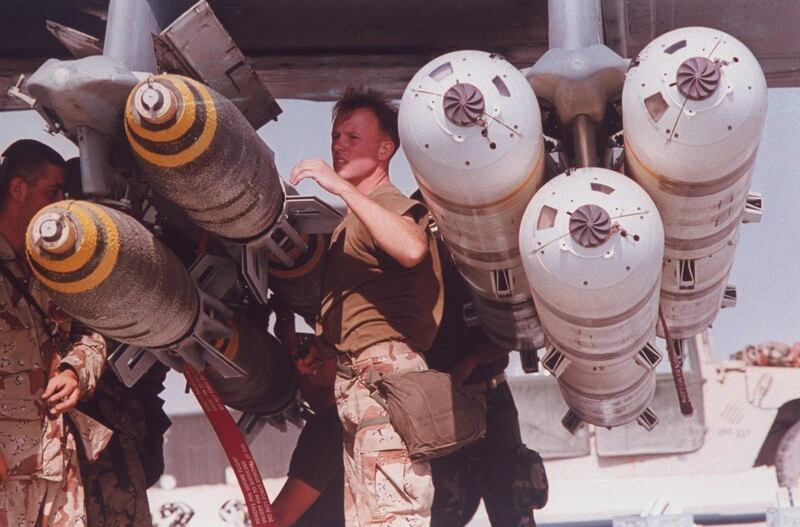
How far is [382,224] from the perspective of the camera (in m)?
4.30

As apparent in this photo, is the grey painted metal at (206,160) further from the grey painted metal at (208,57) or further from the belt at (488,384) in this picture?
the belt at (488,384)

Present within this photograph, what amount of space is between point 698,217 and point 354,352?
1.42m

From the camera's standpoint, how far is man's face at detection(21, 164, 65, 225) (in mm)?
4836

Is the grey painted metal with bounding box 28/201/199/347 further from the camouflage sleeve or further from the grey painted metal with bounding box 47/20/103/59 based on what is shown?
the grey painted metal with bounding box 47/20/103/59

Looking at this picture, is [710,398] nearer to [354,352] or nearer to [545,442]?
[545,442]

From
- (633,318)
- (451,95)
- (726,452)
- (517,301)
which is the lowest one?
(633,318)

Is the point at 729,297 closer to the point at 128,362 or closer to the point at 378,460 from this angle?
the point at 378,460

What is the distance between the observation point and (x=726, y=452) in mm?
12773

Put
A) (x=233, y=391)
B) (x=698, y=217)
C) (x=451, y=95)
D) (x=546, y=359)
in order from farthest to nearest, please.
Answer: (x=233, y=391) → (x=546, y=359) → (x=698, y=217) → (x=451, y=95)

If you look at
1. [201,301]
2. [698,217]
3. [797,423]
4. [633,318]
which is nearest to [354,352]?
[201,301]

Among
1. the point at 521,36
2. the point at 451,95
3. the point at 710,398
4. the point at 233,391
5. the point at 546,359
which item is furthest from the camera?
the point at 710,398

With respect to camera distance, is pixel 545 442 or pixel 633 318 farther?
pixel 545 442

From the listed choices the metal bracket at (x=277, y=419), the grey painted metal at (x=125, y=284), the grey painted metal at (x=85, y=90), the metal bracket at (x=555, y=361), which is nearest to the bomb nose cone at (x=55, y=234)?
the grey painted metal at (x=125, y=284)

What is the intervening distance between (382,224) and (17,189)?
1.64 meters
